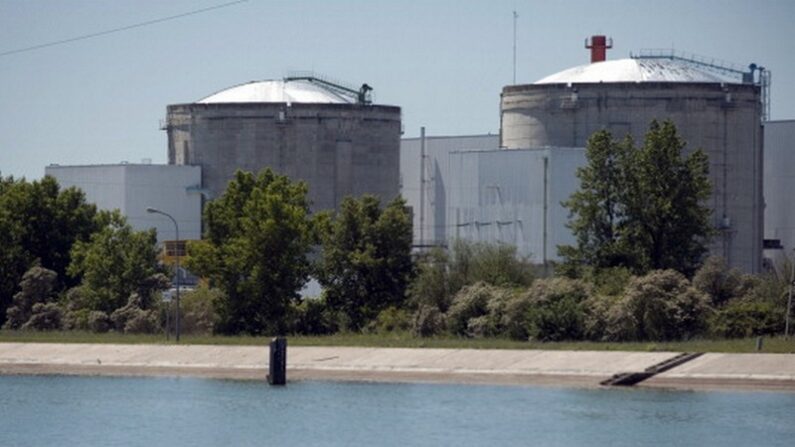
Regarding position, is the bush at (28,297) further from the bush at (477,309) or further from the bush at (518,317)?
the bush at (518,317)

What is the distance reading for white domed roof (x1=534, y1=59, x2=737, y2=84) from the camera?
3524 inches

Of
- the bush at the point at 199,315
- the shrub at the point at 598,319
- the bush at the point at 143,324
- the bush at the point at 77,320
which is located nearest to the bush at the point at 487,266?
the shrub at the point at 598,319

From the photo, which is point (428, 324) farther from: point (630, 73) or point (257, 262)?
point (630, 73)

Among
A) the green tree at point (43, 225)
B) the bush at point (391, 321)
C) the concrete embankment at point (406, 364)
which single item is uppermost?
the green tree at point (43, 225)

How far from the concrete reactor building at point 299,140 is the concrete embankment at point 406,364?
2318cm

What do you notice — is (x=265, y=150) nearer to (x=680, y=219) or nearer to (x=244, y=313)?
(x=244, y=313)

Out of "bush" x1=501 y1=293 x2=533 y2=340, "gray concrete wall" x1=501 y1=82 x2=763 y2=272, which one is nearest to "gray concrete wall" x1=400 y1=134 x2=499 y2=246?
"gray concrete wall" x1=501 y1=82 x2=763 y2=272

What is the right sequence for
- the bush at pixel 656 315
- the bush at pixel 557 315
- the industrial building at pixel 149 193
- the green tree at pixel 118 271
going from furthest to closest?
the industrial building at pixel 149 193 → the green tree at pixel 118 271 → the bush at pixel 557 315 → the bush at pixel 656 315

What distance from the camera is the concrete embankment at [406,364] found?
58.1 meters

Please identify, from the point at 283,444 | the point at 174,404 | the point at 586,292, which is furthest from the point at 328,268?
the point at 283,444

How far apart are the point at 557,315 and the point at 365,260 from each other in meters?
12.2

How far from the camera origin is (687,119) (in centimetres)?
8794

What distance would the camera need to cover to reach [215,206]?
80.3 meters

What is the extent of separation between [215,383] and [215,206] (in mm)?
16147
